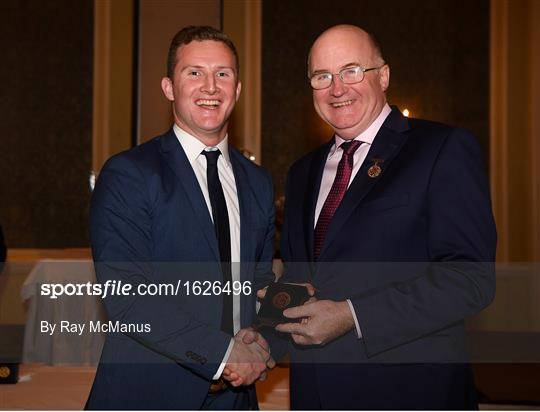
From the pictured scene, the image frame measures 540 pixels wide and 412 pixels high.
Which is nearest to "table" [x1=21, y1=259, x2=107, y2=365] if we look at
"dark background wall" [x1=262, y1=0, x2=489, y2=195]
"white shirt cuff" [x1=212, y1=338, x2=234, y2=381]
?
"white shirt cuff" [x1=212, y1=338, x2=234, y2=381]

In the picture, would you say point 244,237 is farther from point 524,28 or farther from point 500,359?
point 524,28

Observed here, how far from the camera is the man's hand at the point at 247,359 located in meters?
1.86

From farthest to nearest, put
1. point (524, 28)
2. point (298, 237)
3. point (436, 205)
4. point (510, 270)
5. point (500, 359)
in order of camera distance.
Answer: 1. point (524, 28)
2. point (510, 270)
3. point (500, 359)
4. point (298, 237)
5. point (436, 205)

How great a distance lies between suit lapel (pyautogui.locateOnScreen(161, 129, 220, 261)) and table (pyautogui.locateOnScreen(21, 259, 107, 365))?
1.85 meters

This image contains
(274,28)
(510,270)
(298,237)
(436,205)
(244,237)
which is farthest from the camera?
(274,28)

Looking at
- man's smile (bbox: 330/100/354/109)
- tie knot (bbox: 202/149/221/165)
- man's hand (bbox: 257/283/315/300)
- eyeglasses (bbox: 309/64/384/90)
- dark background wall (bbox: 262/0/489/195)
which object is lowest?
man's hand (bbox: 257/283/315/300)

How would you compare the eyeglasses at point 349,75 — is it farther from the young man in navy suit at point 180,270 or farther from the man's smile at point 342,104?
the young man in navy suit at point 180,270

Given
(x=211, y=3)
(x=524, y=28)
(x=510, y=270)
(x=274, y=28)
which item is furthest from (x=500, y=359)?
(x=211, y=3)

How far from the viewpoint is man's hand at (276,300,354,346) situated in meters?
1.82

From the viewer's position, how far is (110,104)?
7203mm

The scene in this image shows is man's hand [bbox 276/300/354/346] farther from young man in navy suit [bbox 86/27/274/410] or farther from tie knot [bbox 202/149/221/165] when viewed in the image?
tie knot [bbox 202/149/221/165]

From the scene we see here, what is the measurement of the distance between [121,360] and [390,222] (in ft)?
2.89

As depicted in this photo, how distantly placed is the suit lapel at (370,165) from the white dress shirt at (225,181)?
27cm

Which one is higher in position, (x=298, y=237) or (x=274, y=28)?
(x=274, y=28)
